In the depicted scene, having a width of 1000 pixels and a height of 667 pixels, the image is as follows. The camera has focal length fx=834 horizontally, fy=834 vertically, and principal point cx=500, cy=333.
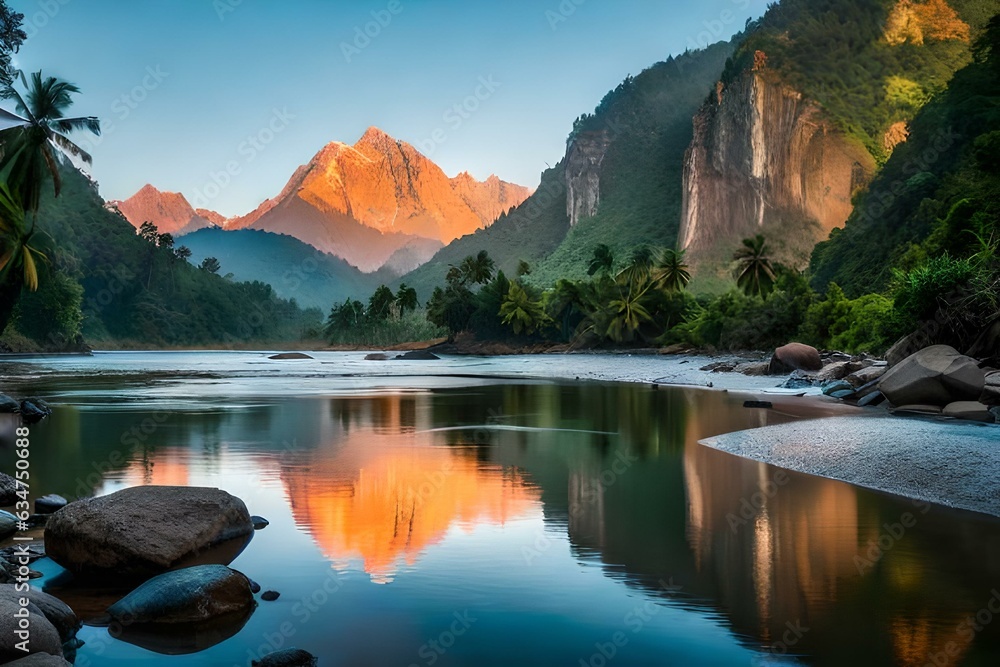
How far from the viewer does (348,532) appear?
9031 mm

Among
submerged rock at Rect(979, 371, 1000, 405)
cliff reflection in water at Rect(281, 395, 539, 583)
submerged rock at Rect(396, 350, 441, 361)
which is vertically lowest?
submerged rock at Rect(396, 350, 441, 361)

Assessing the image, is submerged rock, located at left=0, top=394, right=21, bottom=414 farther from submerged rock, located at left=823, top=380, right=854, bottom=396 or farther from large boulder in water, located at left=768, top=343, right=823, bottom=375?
large boulder in water, located at left=768, top=343, right=823, bottom=375

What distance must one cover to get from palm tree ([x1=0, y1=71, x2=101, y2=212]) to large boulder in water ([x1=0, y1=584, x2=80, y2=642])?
38655 millimetres

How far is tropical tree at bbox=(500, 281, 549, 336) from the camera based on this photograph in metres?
117

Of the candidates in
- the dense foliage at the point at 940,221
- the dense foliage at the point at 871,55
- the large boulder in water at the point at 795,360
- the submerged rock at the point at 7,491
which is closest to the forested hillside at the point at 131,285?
the dense foliage at the point at 940,221

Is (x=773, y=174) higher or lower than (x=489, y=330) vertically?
higher

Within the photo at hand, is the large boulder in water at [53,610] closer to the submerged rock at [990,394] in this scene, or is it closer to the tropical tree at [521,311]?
the submerged rock at [990,394]

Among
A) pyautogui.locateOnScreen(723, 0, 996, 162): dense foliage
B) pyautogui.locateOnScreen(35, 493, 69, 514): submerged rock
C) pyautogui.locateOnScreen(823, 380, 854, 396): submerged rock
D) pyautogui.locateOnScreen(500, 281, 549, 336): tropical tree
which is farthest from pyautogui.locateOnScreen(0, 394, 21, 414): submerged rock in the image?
pyautogui.locateOnScreen(723, 0, 996, 162): dense foliage

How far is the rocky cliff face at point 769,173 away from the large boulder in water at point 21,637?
142 metres

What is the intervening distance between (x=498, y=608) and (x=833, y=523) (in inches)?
181

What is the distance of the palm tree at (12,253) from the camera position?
103ft

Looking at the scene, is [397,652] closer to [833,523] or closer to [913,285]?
[833,523]

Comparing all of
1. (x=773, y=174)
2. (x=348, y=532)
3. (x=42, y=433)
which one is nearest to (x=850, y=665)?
(x=348, y=532)

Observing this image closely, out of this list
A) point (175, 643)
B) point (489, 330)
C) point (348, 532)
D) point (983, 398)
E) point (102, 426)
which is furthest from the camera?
point (489, 330)
